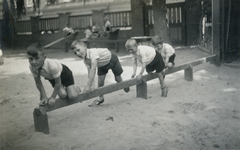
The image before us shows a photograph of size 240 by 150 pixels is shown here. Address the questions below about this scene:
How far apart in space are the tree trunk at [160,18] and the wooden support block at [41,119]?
875cm

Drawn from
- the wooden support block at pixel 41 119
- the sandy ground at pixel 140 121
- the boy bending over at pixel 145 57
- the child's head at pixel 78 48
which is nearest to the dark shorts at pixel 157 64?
the boy bending over at pixel 145 57

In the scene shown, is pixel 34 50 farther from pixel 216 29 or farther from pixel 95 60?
pixel 216 29

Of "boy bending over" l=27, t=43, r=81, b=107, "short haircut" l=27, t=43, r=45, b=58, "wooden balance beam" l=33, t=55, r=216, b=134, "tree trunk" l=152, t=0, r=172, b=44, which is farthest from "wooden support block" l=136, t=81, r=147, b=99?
"tree trunk" l=152, t=0, r=172, b=44

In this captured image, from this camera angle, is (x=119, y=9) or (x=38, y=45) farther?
(x=119, y=9)

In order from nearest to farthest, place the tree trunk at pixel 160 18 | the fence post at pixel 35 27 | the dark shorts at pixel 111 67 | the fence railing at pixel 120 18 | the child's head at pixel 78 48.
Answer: the child's head at pixel 78 48 < the dark shorts at pixel 111 67 < the tree trunk at pixel 160 18 < the fence railing at pixel 120 18 < the fence post at pixel 35 27

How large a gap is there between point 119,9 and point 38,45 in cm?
1471

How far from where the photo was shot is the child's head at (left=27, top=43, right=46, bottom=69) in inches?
131

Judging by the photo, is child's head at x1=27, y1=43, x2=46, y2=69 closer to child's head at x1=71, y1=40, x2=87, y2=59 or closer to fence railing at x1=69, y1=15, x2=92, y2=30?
child's head at x1=71, y1=40, x2=87, y2=59

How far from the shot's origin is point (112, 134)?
3602 mm

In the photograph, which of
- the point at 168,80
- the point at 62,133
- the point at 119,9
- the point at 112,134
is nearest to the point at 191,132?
the point at 112,134

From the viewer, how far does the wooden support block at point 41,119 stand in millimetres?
3604

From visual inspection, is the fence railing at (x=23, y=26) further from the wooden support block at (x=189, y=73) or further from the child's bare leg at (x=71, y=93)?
the child's bare leg at (x=71, y=93)

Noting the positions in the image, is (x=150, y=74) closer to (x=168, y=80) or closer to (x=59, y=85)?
(x=168, y=80)

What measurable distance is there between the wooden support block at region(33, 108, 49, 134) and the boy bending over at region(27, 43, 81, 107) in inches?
3.9
